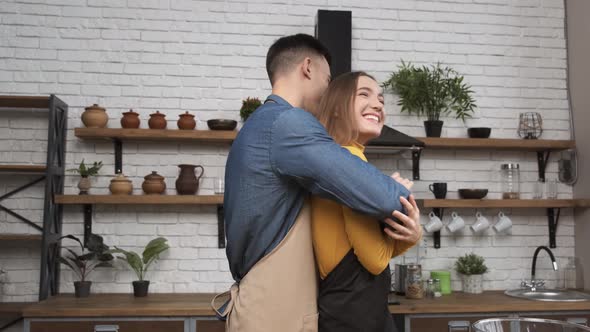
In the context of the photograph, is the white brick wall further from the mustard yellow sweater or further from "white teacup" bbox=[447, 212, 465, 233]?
the mustard yellow sweater

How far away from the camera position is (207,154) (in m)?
3.68

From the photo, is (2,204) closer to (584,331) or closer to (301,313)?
(301,313)

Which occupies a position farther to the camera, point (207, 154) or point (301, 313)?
point (207, 154)

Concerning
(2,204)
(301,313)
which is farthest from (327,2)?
(301,313)

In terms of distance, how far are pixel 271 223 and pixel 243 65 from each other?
2.48m

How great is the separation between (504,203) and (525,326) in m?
2.76

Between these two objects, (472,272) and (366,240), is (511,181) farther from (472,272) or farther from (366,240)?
(366,240)

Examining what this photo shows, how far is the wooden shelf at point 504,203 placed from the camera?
11.6 feet

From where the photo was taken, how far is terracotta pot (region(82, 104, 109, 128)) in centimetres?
340

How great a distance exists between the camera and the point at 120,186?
3.38m

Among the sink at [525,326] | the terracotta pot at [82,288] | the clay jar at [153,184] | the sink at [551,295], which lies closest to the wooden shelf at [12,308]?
the terracotta pot at [82,288]

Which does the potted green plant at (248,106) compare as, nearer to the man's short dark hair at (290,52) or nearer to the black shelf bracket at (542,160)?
the man's short dark hair at (290,52)

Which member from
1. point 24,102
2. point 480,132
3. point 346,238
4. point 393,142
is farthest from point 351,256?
point 24,102

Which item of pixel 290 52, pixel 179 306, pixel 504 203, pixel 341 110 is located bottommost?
pixel 179 306
